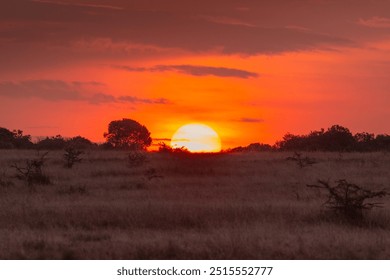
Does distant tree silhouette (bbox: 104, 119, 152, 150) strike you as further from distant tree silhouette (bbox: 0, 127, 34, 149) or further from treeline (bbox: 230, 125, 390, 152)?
treeline (bbox: 230, 125, 390, 152)

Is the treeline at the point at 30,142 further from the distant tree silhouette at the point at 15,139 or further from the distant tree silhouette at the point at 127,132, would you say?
the distant tree silhouette at the point at 127,132

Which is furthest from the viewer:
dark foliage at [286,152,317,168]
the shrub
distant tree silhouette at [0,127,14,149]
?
distant tree silhouette at [0,127,14,149]

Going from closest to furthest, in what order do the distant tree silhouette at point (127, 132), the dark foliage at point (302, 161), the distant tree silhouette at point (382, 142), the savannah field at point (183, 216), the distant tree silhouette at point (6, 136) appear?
the savannah field at point (183, 216)
the dark foliage at point (302, 161)
the distant tree silhouette at point (382, 142)
the distant tree silhouette at point (6, 136)
the distant tree silhouette at point (127, 132)

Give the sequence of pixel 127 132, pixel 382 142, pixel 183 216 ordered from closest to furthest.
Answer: pixel 183 216, pixel 382 142, pixel 127 132

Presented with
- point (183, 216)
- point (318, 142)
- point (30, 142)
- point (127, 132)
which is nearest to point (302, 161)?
point (183, 216)

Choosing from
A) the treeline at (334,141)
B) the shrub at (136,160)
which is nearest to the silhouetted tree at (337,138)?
the treeline at (334,141)

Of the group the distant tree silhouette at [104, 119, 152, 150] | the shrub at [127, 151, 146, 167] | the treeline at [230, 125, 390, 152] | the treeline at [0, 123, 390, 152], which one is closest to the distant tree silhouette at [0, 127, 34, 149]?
the treeline at [0, 123, 390, 152]

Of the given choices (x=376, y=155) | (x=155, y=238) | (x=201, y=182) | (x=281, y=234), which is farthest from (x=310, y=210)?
(x=376, y=155)

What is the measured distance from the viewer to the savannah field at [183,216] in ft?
48.4

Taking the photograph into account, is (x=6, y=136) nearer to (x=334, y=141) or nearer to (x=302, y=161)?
(x=334, y=141)

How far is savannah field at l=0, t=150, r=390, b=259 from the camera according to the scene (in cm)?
1476

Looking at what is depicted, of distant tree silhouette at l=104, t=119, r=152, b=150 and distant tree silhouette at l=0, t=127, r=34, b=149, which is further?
distant tree silhouette at l=104, t=119, r=152, b=150

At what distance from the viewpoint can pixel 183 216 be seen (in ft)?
63.0
